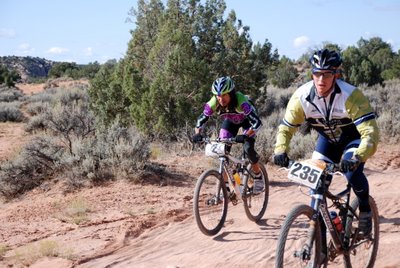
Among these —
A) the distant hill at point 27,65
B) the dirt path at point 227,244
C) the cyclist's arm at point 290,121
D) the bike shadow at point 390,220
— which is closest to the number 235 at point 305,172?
the cyclist's arm at point 290,121

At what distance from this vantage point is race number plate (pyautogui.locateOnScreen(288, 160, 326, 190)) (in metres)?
3.60

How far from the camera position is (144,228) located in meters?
6.62

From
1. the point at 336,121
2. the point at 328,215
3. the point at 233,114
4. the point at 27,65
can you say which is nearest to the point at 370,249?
the point at 328,215

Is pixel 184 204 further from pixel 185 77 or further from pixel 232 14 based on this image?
pixel 232 14

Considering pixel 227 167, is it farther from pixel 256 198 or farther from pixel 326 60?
pixel 326 60

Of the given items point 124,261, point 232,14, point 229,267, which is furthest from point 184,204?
point 232,14

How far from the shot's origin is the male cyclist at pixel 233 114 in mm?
5961

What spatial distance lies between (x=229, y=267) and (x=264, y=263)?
0.38 metres

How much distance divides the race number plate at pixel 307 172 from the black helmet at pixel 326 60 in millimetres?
Result: 779

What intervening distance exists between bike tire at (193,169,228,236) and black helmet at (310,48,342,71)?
238 cm

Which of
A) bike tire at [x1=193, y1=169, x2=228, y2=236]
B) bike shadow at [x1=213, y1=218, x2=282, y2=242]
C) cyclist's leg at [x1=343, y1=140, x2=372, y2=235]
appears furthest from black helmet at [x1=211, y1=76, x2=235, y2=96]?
cyclist's leg at [x1=343, y1=140, x2=372, y2=235]

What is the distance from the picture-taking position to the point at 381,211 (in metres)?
6.44

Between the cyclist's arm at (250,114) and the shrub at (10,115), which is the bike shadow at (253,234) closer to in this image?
the cyclist's arm at (250,114)

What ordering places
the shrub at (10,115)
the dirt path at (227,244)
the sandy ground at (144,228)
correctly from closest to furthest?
1. the dirt path at (227,244)
2. the sandy ground at (144,228)
3. the shrub at (10,115)
